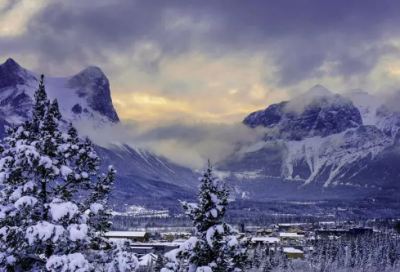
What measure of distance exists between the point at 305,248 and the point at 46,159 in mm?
178498

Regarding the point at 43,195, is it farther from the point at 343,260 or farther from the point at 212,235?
the point at 343,260

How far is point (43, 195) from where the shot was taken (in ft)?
64.8

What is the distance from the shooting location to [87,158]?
20.6 metres

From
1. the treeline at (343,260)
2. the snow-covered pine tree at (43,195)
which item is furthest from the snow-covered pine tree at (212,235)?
the treeline at (343,260)

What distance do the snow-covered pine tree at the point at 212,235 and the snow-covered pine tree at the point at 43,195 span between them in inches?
188

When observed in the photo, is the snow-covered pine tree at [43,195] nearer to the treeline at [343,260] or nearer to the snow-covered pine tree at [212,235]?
the snow-covered pine tree at [212,235]

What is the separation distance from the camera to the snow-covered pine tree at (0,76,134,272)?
58.4ft

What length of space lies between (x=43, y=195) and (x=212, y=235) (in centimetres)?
718

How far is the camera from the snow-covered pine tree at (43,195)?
17797 mm

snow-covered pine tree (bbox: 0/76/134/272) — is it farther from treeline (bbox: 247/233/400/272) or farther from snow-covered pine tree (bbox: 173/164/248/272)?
treeline (bbox: 247/233/400/272)

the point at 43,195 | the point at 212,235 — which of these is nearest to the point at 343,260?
the point at 212,235

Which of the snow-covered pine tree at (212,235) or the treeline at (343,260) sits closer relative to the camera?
the snow-covered pine tree at (212,235)

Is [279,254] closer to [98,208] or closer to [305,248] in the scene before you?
[305,248]

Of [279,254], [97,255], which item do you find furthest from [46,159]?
[279,254]
